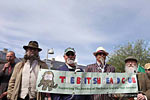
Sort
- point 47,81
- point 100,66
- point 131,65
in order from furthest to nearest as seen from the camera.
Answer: point 131,65 < point 100,66 < point 47,81

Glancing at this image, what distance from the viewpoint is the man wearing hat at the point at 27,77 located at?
3.34 metres

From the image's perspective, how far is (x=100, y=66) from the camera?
386cm

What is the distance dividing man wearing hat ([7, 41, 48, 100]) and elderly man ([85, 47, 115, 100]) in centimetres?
130

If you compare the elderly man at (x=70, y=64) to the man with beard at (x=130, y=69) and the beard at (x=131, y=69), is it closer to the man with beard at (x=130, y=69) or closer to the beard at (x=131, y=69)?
the man with beard at (x=130, y=69)

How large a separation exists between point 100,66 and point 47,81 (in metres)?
1.51

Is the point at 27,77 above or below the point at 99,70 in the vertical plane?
below

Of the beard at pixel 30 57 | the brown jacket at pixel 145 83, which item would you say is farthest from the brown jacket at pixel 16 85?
the brown jacket at pixel 145 83

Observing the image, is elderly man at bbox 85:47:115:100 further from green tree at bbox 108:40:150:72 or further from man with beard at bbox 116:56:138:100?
green tree at bbox 108:40:150:72

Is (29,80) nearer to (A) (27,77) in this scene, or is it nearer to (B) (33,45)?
(A) (27,77)

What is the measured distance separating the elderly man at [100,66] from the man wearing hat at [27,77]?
1.30 m

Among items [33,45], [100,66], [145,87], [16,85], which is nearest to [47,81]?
[16,85]

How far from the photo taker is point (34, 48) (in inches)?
149

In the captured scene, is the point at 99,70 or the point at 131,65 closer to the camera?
the point at 99,70

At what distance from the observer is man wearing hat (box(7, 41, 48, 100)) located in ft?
11.0
